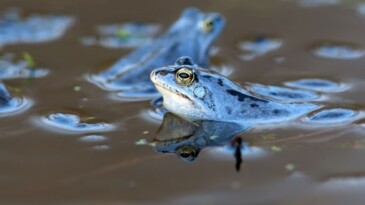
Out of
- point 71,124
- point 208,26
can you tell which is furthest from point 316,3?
point 71,124

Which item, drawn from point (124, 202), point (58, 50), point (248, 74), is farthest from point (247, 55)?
point (124, 202)

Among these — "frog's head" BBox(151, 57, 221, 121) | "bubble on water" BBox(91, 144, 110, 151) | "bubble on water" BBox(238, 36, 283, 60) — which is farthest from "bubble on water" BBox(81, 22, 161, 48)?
"bubble on water" BBox(91, 144, 110, 151)

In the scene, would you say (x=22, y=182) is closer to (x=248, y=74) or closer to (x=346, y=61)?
(x=248, y=74)

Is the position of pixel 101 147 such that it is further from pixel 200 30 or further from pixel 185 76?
pixel 200 30

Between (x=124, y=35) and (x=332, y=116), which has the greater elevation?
(x=124, y=35)

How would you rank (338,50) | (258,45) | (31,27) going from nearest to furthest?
(338,50) < (258,45) < (31,27)

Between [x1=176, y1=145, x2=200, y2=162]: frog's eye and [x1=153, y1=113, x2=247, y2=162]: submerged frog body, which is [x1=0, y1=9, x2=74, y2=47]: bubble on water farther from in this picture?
[x1=176, y1=145, x2=200, y2=162]: frog's eye

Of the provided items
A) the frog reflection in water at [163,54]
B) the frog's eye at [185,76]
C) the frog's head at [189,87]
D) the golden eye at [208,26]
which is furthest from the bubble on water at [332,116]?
the golden eye at [208,26]
